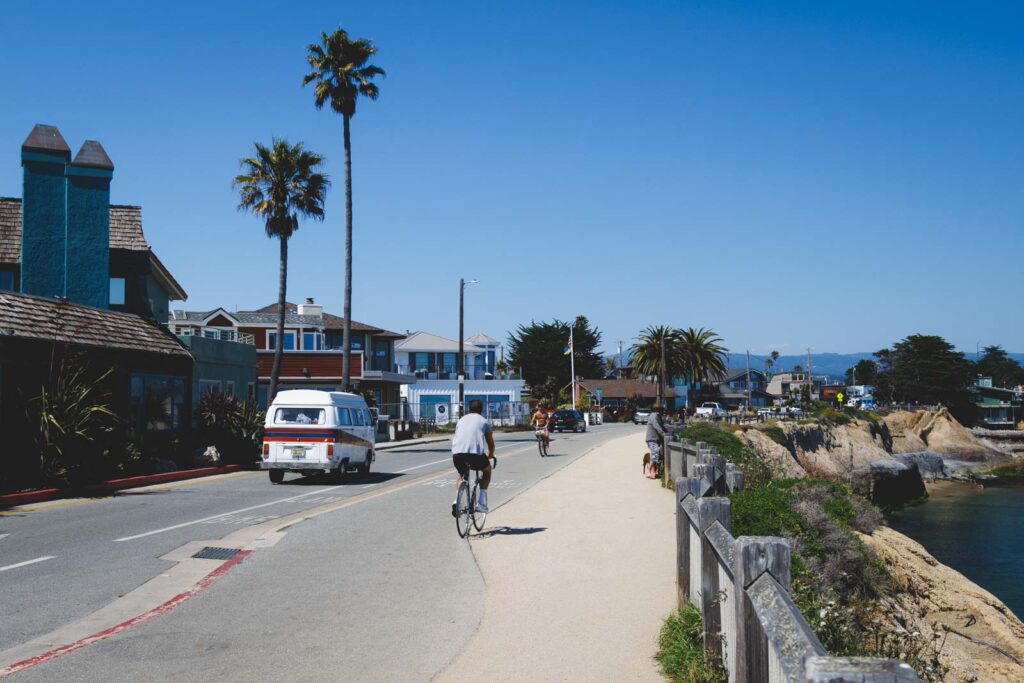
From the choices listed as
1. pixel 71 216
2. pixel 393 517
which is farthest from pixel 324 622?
pixel 71 216

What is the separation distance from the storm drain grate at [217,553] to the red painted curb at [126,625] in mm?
358

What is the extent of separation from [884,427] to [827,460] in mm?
20541

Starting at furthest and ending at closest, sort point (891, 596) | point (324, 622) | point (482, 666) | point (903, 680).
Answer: point (891, 596)
point (324, 622)
point (482, 666)
point (903, 680)

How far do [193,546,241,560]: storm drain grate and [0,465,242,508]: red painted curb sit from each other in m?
7.63

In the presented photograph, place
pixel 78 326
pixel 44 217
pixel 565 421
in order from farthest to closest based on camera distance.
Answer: pixel 565 421
pixel 44 217
pixel 78 326

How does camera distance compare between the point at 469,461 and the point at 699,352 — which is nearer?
the point at 469,461

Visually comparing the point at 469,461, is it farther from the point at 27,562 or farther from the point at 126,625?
the point at 126,625

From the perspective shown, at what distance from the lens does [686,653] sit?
6.62 m

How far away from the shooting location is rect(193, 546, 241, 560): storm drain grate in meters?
12.1

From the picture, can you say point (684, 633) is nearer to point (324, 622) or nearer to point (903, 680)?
point (324, 622)

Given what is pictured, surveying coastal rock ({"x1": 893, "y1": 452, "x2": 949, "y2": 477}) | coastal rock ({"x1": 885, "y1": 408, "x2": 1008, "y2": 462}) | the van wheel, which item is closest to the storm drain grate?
the van wheel

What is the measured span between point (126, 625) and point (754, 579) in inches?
238

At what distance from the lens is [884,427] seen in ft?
225

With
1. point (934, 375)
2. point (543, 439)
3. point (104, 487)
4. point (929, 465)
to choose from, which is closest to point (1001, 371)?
point (934, 375)
